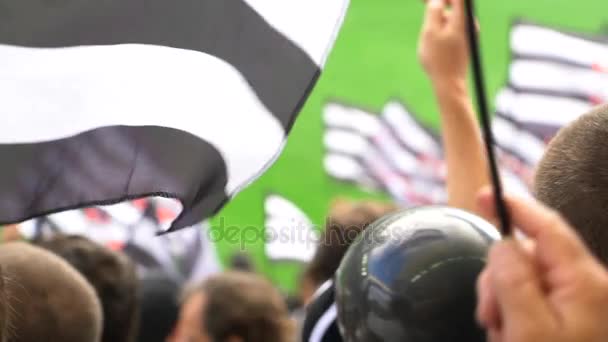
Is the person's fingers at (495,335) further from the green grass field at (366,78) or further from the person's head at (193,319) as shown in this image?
the green grass field at (366,78)

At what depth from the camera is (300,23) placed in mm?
1154

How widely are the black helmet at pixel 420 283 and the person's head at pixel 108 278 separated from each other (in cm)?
100

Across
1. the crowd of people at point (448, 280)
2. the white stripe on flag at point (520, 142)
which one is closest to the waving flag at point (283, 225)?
the white stripe on flag at point (520, 142)

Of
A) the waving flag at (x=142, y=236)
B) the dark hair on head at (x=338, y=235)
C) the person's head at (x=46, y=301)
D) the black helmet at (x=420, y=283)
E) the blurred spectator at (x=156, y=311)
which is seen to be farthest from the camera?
the waving flag at (x=142, y=236)

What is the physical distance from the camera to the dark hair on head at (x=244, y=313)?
249 centimetres

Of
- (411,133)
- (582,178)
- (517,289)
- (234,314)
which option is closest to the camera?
(517,289)

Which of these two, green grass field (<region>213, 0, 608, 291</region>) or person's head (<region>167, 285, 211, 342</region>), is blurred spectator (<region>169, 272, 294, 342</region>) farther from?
green grass field (<region>213, 0, 608, 291</region>)

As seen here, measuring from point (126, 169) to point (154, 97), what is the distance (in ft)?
0.34

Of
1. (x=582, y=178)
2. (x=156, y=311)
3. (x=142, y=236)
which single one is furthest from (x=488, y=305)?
(x=142, y=236)

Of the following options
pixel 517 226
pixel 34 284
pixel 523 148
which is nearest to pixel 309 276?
pixel 34 284

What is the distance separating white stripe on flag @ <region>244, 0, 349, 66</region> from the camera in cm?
115

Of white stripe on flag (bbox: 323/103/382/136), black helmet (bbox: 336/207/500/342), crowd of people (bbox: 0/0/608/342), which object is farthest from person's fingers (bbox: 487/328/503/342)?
white stripe on flag (bbox: 323/103/382/136)

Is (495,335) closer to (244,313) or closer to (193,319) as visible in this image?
(244,313)

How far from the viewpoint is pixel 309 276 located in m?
2.19
